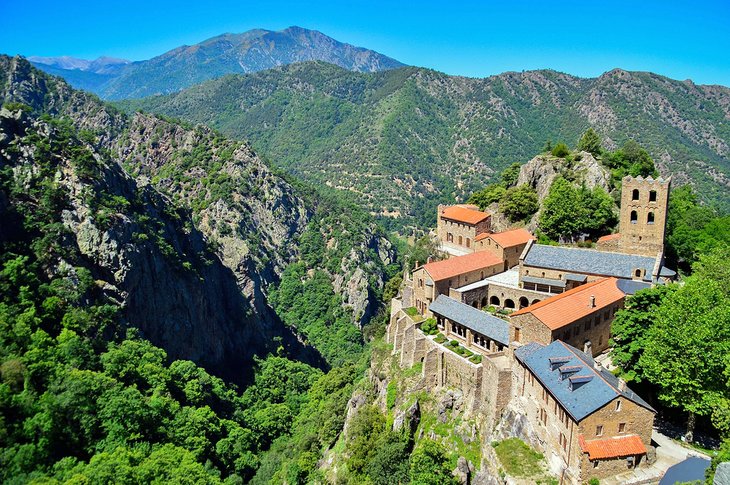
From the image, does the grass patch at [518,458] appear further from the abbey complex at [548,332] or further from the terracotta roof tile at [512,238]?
the terracotta roof tile at [512,238]

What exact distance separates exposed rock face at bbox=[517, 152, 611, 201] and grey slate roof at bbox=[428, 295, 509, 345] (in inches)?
1294

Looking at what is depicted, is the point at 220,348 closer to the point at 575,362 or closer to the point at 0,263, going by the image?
the point at 0,263

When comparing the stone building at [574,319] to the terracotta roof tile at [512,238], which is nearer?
the stone building at [574,319]

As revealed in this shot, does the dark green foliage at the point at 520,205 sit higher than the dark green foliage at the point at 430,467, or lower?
higher

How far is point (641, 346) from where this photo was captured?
3888cm

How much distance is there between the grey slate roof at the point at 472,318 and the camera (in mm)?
46269

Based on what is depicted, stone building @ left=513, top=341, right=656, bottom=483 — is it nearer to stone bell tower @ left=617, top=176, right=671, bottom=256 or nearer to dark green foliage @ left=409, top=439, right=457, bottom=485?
dark green foliage @ left=409, top=439, right=457, bottom=485

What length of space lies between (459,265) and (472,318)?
10.2m

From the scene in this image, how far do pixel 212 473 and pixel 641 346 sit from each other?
166 feet

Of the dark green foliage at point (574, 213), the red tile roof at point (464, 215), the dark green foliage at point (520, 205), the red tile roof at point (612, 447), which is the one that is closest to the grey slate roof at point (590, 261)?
the dark green foliage at point (574, 213)

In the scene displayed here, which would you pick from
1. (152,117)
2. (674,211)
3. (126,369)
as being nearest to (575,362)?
(674,211)

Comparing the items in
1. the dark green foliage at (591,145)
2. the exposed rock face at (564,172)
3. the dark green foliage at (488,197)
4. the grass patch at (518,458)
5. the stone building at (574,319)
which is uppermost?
the dark green foliage at (591,145)

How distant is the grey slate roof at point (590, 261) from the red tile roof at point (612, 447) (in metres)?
22.1

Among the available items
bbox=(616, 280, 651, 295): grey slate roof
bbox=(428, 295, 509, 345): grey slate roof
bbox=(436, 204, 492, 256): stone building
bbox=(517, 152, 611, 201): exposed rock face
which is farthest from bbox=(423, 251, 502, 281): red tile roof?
bbox=(517, 152, 611, 201): exposed rock face
